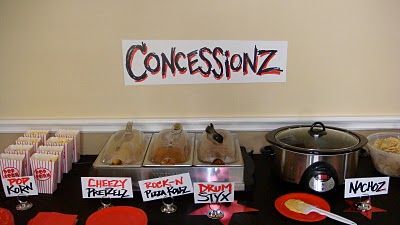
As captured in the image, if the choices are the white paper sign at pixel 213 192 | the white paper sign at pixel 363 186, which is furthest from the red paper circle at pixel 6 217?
the white paper sign at pixel 363 186

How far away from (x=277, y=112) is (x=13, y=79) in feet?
3.09

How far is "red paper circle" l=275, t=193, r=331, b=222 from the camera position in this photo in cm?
101

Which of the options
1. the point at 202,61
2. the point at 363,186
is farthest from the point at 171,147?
the point at 363,186

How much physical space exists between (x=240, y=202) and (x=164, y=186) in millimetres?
223

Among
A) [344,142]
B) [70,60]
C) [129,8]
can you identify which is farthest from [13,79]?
[344,142]

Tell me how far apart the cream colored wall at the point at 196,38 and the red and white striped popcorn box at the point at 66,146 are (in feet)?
0.48

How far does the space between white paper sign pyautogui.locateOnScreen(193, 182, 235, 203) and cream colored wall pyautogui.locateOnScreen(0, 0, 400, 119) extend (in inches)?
15.4

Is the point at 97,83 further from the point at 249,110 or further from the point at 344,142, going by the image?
the point at 344,142

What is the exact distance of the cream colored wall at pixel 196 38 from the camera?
1276 mm

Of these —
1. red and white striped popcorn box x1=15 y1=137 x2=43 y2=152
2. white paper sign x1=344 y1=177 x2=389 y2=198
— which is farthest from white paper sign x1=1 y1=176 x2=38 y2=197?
white paper sign x1=344 y1=177 x2=389 y2=198

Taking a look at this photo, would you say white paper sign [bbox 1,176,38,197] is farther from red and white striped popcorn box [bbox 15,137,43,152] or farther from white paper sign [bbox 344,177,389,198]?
white paper sign [bbox 344,177,389,198]

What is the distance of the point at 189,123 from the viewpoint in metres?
1.38

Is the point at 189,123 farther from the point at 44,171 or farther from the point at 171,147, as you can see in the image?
the point at 44,171

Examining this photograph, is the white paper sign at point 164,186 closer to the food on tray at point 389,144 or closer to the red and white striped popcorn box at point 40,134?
the red and white striped popcorn box at point 40,134
